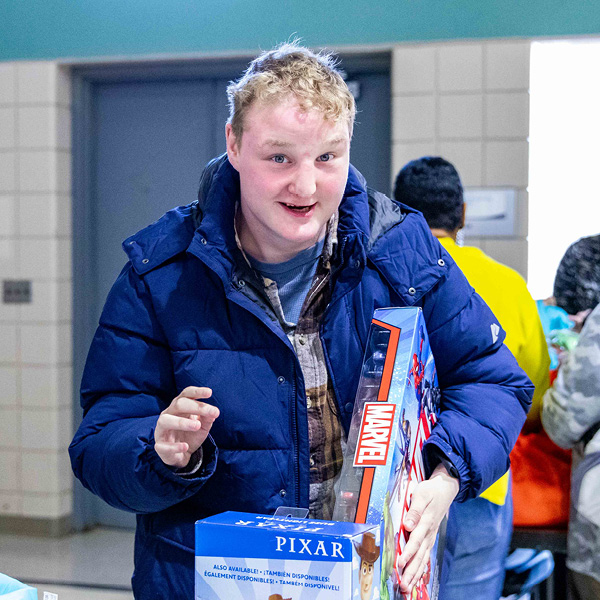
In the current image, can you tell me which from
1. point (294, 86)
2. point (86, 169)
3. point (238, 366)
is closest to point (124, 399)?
point (238, 366)

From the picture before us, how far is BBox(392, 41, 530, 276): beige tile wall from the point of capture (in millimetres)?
3557

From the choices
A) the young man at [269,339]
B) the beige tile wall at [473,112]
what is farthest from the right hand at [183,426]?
the beige tile wall at [473,112]

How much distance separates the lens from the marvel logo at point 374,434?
86 centimetres

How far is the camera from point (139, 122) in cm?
418

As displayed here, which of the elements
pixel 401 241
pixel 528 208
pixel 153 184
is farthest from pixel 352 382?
pixel 153 184

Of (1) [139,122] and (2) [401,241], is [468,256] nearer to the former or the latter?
(2) [401,241]

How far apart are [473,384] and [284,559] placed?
49cm

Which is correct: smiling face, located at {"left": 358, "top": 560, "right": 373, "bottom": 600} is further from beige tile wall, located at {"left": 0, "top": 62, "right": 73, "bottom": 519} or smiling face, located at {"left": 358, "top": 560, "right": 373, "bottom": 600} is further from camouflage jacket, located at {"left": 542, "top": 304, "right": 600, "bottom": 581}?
beige tile wall, located at {"left": 0, "top": 62, "right": 73, "bottom": 519}

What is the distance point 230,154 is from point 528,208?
8.91 ft

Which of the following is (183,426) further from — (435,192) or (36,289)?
(36,289)

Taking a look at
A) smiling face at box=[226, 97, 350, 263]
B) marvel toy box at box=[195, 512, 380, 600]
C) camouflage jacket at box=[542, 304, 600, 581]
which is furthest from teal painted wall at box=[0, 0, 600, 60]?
marvel toy box at box=[195, 512, 380, 600]

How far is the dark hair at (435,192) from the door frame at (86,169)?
2.01 m

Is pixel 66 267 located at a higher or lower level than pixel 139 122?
lower

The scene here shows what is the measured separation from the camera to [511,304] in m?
2.07
